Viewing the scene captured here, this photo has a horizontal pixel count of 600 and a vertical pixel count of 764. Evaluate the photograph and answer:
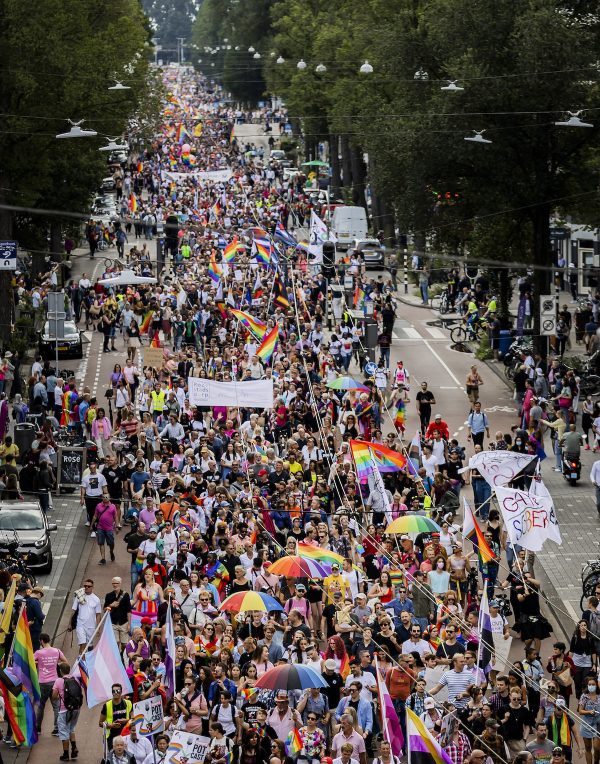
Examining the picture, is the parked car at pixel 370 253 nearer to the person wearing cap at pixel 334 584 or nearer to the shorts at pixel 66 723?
the person wearing cap at pixel 334 584

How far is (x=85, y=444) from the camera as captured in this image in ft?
114

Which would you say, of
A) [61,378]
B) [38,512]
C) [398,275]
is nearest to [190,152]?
[398,275]

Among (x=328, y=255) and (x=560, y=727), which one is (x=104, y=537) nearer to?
(x=560, y=727)

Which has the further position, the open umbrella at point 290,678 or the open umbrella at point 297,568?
the open umbrella at point 297,568

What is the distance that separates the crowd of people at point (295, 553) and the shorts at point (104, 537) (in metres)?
0.12

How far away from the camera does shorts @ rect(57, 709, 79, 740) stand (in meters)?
21.5

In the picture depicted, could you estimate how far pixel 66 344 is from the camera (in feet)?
159

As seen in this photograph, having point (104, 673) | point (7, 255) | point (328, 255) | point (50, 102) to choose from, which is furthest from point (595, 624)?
point (50, 102)

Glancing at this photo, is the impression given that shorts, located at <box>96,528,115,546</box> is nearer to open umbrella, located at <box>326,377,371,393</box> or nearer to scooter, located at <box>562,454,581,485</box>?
open umbrella, located at <box>326,377,371,393</box>

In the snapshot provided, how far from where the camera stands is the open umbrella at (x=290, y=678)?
1956 centimetres

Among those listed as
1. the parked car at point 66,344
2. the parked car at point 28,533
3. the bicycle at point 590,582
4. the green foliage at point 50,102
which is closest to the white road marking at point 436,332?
the parked car at point 66,344

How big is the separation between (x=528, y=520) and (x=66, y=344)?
83.4 ft

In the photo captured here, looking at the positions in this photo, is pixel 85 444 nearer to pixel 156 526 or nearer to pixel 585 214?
pixel 156 526

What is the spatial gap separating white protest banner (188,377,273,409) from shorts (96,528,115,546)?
3844 mm
